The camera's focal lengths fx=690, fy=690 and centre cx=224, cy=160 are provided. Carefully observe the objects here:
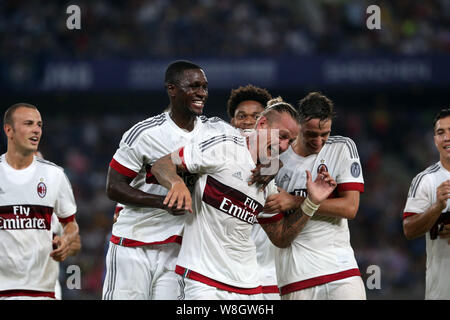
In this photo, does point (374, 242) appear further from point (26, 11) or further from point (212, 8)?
point (26, 11)

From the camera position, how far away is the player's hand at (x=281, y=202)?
15.6 feet

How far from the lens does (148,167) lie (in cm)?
489

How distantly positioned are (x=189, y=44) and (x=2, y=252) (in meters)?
10.1

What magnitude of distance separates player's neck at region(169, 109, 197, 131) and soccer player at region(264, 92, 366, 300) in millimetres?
778

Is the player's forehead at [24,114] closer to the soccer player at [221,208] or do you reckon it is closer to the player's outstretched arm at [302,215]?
the soccer player at [221,208]

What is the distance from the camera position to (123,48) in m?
15.2

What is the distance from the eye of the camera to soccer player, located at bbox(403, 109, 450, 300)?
5320mm

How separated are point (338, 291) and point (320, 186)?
31.5 inches

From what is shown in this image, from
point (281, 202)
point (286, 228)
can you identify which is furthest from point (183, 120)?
point (286, 228)

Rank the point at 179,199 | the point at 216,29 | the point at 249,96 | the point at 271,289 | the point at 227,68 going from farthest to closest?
the point at 216,29 → the point at 227,68 → the point at 249,96 → the point at 271,289 → the point at 179,199

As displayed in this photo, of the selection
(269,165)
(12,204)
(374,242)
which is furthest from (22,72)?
(269,165)

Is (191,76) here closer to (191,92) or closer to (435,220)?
(191,92)

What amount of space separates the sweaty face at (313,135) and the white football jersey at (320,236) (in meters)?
0.06

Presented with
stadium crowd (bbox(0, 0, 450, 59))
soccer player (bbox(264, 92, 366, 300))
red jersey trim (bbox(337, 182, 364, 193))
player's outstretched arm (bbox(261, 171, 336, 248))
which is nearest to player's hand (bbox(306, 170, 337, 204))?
player's outstretched arm (bbox(261, 171, 336, 248))
